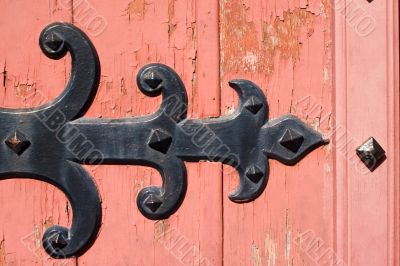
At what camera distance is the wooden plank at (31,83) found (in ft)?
2.59

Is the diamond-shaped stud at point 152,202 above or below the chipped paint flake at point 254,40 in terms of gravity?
below

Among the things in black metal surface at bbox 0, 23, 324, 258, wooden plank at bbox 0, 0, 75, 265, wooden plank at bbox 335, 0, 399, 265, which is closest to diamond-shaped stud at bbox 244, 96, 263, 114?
black metal surface at bbox 0, 23, 324, 258

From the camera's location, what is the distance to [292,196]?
793 mm

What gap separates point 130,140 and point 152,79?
0.29 ft

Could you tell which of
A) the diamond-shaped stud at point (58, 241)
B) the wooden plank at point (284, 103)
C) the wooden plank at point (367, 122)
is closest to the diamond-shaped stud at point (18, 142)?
the diamond-shaped stud at point (58, 241)

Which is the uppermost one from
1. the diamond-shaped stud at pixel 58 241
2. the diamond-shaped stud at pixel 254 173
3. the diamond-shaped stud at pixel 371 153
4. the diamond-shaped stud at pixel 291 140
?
the diamond-shaped stud at pixel 291 140

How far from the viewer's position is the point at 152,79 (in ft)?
2.56

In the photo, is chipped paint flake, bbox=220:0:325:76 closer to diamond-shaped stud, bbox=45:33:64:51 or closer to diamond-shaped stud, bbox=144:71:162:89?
diamond-shaped stud, bbox=144:71:162:89

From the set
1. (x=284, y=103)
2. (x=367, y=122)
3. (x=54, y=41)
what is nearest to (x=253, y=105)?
(x=284, y=103)

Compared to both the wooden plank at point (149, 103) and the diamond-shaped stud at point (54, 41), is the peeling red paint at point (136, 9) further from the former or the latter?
the diamond-shaped stud at point (54, 41)

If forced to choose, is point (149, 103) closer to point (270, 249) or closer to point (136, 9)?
point (136, 9)

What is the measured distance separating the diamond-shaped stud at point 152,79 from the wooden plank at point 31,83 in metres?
0.12

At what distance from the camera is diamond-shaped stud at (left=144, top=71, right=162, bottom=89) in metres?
0.78

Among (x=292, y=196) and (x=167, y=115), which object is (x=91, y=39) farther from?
(x=292, y=196)
